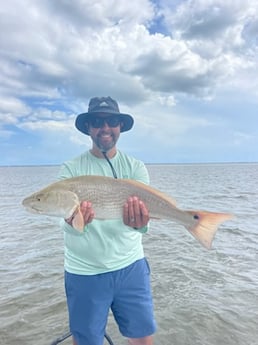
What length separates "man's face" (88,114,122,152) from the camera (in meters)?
3.73

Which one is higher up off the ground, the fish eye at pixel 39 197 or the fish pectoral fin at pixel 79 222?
the fish eye at pixel 39 197

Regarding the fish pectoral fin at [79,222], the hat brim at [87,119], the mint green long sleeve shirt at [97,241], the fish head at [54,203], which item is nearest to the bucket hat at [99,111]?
the hat brim at [87,119]

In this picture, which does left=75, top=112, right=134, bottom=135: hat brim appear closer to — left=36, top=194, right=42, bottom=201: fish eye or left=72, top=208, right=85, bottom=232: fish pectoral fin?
left=36, top=194, right=42, bottom=201: fish eye

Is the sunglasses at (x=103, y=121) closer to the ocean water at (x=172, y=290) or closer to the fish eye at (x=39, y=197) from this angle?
the fish eye at (x=39, y=197)

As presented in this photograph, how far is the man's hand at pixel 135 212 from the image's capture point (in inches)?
130

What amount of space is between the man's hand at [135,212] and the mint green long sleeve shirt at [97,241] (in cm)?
17

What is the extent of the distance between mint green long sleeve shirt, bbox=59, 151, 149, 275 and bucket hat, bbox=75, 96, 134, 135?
426 millimetres

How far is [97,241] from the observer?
3473 mm

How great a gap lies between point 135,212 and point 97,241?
52cm

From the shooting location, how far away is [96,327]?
3.45 meters

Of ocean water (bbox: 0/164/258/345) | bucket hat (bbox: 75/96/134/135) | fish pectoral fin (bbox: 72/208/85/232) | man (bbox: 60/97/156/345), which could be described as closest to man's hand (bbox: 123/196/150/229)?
man (bbox: 60/97/156/345)

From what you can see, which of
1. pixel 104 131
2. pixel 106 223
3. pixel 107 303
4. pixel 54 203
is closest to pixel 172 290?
pixel 107 303

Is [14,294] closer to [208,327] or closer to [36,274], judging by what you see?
[36,274]

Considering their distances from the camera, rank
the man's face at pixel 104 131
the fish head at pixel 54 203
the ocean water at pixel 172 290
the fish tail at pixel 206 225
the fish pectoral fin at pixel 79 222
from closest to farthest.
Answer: the fish pectoral fin at pixel 79 222 < the fish head at pixel 54 203 < the fish tail at pixel 206 225 < the man's face at pixel 104 131 < the ocean water at pixel 172 290
